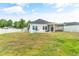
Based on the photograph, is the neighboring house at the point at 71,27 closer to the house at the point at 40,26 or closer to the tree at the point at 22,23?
the house at the point at 40,26

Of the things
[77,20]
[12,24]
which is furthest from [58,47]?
[12,24]

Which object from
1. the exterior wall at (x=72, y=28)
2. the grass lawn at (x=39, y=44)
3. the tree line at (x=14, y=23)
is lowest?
the grass lawn at (x=39, y=44)

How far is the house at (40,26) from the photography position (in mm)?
3002

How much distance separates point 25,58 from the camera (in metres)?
2.98

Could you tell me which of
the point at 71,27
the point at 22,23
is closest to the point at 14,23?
the point at 22,23

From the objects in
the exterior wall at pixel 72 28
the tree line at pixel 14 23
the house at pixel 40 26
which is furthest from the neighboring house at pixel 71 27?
the tree line at pixel 14 23

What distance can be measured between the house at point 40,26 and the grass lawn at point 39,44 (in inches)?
1.7

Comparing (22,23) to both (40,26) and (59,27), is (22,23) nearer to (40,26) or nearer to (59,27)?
(40,26)

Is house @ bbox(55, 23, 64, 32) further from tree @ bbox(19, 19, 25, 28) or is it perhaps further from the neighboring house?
tree @ bbox(19, 19, 25, 28)

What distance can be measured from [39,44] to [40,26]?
→ 7.2 inches

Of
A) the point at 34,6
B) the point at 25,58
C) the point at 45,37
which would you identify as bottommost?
the point at 25,58

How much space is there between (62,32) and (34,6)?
39cm

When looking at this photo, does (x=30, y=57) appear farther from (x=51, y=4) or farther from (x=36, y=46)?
(x=51, y=4)

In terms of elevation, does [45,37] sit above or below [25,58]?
above
